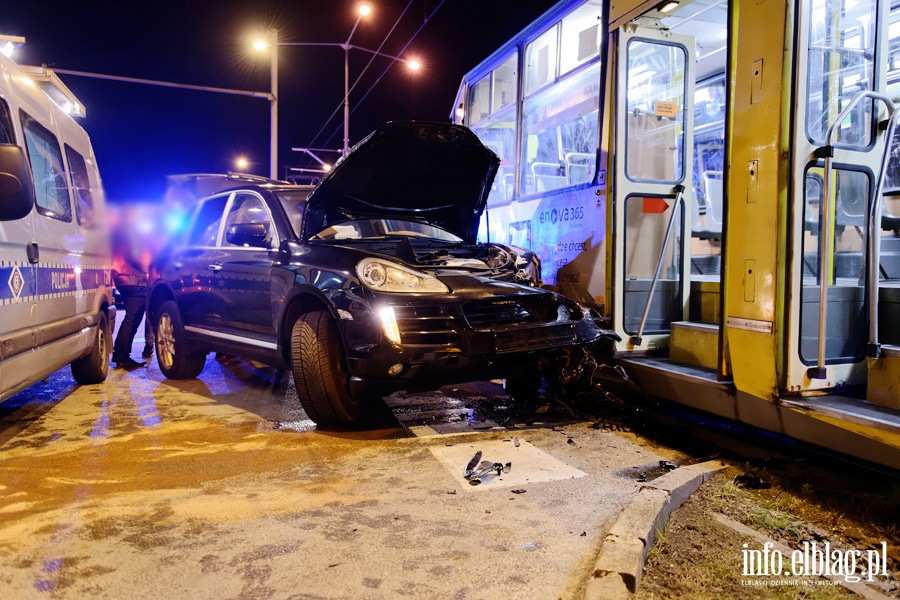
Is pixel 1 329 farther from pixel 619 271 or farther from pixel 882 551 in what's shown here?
pixel 882 551

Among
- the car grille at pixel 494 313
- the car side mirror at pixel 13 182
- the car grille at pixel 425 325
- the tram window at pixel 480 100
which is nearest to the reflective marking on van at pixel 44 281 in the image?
the car side mirror at pixel 13 182

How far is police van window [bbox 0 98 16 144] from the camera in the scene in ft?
13.7

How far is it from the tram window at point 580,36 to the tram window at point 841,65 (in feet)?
7.63

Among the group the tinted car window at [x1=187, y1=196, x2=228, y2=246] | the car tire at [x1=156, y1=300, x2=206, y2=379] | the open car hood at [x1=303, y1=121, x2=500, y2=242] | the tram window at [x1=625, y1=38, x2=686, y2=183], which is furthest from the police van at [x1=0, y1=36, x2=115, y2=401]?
the tram window at [x1=625, y1=38, x2=686, y2=183]

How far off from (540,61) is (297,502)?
5.45 meters

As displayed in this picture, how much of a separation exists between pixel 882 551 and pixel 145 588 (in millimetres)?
3156

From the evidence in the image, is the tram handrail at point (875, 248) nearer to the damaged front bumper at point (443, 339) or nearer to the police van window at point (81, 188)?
the damaged front bumper at point (443, 339)

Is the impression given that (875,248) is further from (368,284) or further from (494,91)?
(494,91)

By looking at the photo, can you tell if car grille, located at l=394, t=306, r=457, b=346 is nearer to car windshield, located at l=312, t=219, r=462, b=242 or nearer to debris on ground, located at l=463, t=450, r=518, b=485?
debris on ground, located at l=463, t=450, r=518, b=485

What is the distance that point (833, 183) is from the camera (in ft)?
13.1

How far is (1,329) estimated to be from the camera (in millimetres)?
3836

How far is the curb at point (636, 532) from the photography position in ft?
8.08

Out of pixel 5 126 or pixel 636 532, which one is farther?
pixel 5 126

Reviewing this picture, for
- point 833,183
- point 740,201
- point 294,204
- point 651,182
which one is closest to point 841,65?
point 833,183
